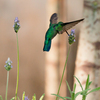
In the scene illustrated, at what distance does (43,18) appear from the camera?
0.99 metres

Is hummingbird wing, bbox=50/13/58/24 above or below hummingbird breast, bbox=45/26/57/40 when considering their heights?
above

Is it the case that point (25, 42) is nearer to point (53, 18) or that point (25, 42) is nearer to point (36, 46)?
point (36, 46)

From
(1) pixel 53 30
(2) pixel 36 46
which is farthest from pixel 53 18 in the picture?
(2) pixel 36 46

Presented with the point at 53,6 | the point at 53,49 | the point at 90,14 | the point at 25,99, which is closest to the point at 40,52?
the point at 53,49

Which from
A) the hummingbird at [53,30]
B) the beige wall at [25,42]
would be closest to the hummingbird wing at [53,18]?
the hummingbird at [53,30]

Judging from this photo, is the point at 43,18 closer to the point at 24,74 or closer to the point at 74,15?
the point at 74,15

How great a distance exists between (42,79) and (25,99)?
60 cm

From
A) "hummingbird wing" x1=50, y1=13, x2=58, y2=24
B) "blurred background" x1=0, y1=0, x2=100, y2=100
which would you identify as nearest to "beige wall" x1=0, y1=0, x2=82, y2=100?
"blurred background" x1=0, y1=0, x2=100, y2=100

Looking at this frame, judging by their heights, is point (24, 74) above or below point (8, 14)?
below

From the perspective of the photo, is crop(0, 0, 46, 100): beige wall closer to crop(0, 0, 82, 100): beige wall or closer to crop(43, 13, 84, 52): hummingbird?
crop(0, 0, 82, 100): beige wall

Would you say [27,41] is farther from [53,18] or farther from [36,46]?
[53,18]

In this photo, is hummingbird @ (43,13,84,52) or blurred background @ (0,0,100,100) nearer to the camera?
hummingbird @ (43,13,84,52)

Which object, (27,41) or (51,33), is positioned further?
(27,41)

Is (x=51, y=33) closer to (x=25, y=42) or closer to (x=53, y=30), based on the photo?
(x=53, y=30)
